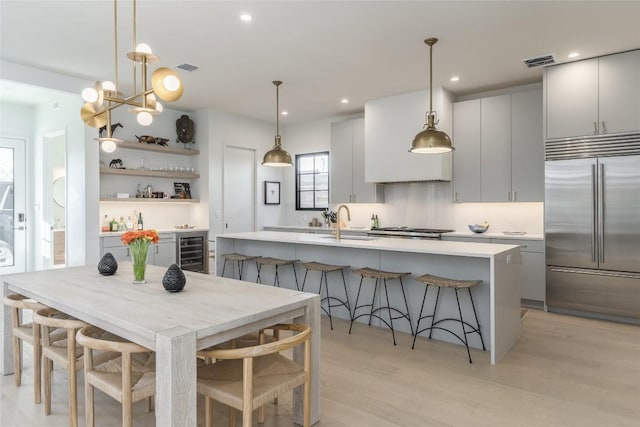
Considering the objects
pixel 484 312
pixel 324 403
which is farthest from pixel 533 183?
pixel 324 403

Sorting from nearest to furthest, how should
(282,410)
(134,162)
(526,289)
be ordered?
(282,410)
(526,289)
(134,162)

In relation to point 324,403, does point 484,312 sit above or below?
above

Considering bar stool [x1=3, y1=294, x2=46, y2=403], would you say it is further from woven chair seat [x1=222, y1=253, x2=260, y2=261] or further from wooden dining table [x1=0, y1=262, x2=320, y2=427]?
woven chair seat [x1=222, y1=253, x2=260, y2=261]

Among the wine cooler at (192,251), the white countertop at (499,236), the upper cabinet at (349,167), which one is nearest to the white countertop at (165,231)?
the wine cooler at (192,251)

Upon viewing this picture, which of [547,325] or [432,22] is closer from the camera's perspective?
[432,22]

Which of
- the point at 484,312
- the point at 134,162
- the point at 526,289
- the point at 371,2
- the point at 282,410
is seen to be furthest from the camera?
the point at 134,162

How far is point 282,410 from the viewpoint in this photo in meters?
2.51

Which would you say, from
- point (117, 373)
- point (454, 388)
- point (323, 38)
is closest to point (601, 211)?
point (454, 388)

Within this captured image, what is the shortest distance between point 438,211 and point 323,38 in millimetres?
3302

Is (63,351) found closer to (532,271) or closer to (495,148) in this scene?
(532,271)

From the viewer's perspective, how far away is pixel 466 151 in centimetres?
565

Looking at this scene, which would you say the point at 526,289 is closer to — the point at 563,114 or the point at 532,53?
the point at 563,114

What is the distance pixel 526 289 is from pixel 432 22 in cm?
334

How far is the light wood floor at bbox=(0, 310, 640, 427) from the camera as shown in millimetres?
2398
